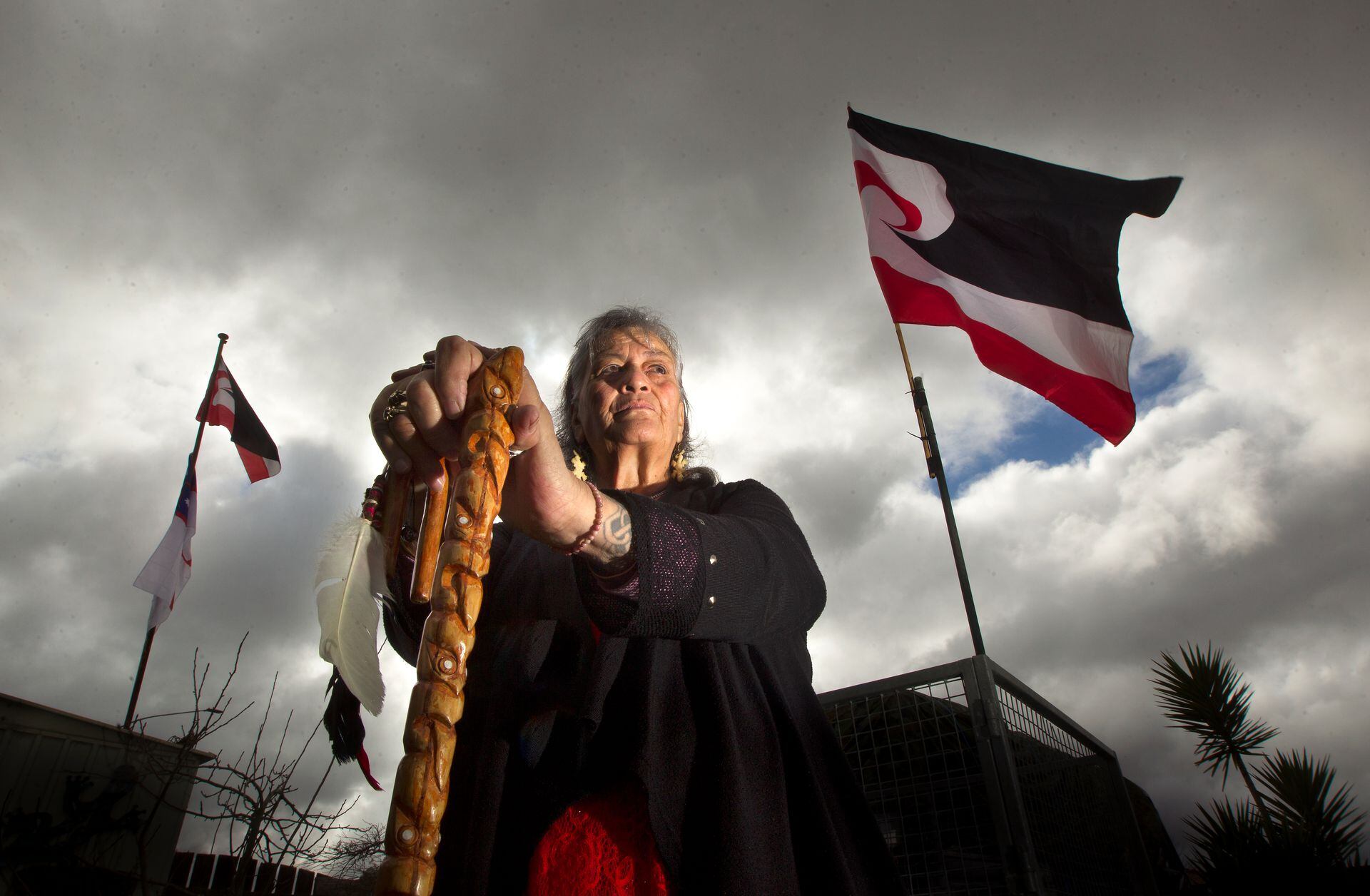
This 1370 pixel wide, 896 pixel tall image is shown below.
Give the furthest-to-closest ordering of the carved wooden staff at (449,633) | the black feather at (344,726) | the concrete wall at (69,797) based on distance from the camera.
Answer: the concrete wall at (69,797)
the black feather at (344,726)
the carved wooden staff at (449,633)

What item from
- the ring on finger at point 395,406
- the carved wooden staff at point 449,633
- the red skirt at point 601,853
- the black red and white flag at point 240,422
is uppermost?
the black red and white flag at point 240,422

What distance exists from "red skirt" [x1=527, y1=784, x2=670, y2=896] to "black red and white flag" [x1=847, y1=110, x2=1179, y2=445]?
173 inches

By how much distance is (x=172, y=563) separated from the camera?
9.84 meters

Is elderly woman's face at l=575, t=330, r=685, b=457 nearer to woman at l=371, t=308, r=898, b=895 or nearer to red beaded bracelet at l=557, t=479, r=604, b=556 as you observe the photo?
woman at l=371, t=308, r=898, b=895

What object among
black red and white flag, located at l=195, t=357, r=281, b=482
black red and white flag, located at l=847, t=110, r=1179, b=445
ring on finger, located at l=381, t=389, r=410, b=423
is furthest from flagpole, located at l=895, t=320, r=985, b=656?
black red and white flag, located at l=195, t=357, r=281, b=482

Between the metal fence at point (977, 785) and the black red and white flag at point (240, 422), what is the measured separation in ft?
34.9

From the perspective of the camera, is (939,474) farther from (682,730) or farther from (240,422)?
(240,422)

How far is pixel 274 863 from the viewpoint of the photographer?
14.6 ft

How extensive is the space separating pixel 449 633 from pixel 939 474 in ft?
15.4

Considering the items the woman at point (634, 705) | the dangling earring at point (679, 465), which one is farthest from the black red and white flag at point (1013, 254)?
the woman at point (634, 705)

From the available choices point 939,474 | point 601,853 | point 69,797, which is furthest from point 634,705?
point 69,797

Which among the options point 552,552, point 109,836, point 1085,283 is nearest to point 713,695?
point 552,552

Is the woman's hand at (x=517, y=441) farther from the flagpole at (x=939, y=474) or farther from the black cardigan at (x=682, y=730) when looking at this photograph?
the flagpole at (x=939, y=474)

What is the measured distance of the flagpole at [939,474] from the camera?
4336 millimetres
